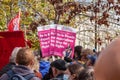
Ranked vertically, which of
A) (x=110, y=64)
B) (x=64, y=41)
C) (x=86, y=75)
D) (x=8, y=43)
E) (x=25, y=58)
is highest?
(x=110, y=64)

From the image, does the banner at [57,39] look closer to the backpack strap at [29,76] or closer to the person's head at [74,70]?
the person's head at [74,70]

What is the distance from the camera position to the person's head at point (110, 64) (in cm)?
157

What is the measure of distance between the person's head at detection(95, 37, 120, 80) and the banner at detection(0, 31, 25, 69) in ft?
19.0

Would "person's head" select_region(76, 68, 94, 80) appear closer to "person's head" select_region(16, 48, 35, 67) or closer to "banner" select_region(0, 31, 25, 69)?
"person's head" select_region(16, 48, 35, 67)

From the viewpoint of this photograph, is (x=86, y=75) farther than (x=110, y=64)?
Yes

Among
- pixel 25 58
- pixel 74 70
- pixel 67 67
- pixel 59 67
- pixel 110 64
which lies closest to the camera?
pixel 110 64

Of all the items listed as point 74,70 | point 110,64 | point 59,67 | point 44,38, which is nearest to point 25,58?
point 74,70

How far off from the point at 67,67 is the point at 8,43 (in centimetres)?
221

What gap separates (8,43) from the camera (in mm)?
7582

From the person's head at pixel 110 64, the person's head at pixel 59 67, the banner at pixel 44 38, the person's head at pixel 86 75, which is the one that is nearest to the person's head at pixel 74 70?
the person's head at pixel 59 67

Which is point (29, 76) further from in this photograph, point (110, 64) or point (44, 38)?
point (44, 38)

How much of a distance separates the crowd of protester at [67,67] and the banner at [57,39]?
0.21 metres

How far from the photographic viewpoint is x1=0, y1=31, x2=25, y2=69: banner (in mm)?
7434

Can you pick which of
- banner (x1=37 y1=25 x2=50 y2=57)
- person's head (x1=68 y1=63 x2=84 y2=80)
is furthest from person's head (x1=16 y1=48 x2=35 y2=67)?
banner (x1=37 y1=25 x2=50 y2=57)
